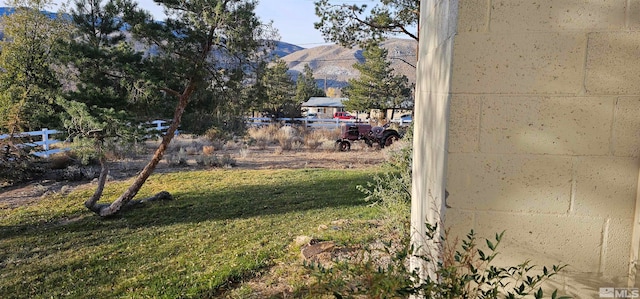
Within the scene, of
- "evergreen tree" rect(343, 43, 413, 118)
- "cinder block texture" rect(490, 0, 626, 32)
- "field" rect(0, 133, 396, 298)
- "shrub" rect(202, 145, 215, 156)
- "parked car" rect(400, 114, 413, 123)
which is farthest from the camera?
"evergreen tree" rect(343, 43, 413, 118)

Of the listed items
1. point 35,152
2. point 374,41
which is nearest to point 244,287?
point 374,41

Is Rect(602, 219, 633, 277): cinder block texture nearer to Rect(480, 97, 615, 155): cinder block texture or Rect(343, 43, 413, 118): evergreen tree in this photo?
Rect(480, 97, 615, 155): cinder block texture

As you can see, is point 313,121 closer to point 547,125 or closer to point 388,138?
point 388,138

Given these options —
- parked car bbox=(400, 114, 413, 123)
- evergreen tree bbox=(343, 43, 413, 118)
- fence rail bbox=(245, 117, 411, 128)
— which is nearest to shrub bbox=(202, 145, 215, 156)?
fence rail bbox=(245, 117, 411, 128)

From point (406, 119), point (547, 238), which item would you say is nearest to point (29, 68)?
point (547, 238)

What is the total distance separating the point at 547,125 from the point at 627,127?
0.83 feet

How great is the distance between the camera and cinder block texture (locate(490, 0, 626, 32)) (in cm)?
130

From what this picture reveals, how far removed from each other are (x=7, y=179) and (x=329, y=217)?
29.1 ft

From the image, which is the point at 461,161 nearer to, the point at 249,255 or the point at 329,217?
the point at 249,255

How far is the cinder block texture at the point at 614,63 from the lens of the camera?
1.31 m

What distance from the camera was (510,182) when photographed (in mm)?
1402

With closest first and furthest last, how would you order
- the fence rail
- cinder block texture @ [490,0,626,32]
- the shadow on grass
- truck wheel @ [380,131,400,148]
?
cinder block texture @ [490,0,626,32], the shadow on grass, truck wheel @ [380,131,400,148], the fence rail

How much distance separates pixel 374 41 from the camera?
37.2 ft

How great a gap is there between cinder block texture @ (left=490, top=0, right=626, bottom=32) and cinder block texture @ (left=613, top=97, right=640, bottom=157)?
264 millimetres
